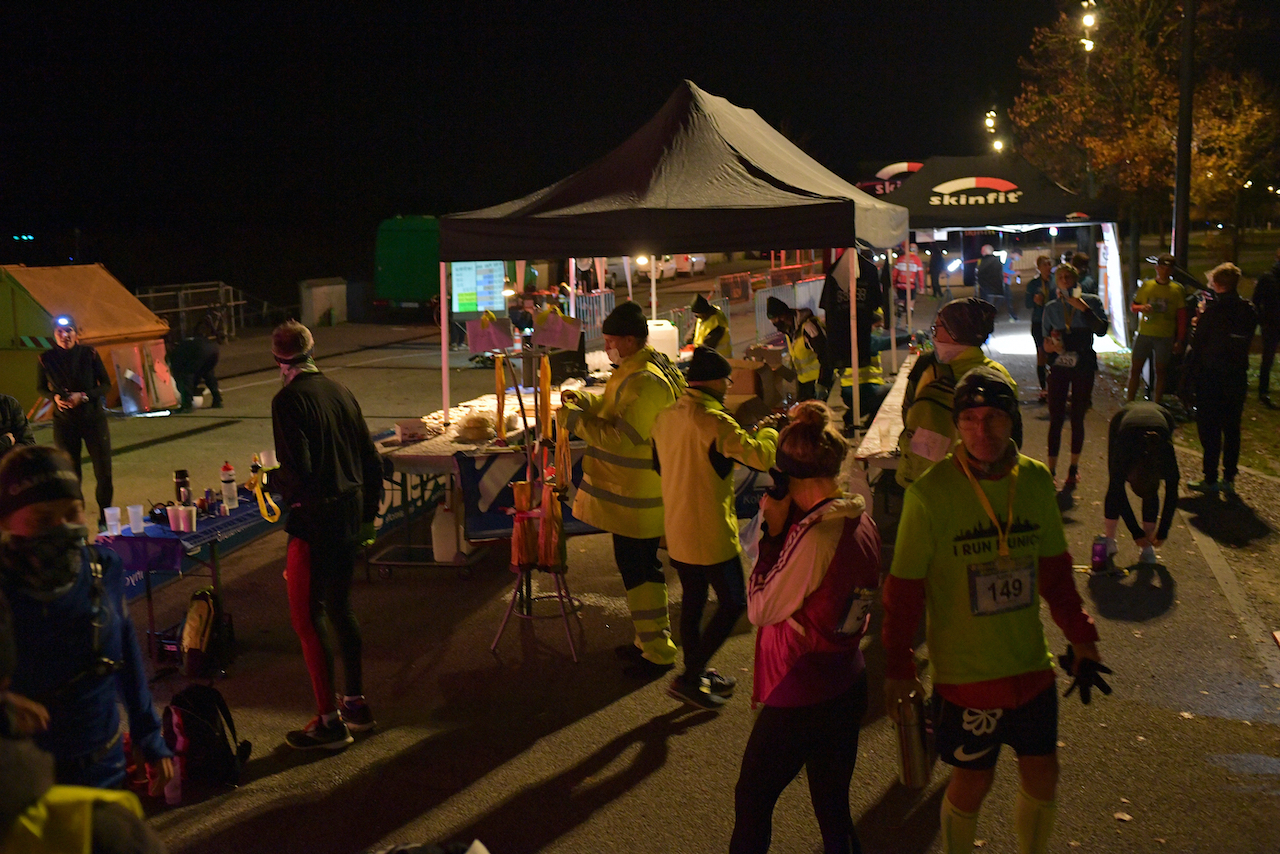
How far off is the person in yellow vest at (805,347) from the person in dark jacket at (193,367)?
8579mm

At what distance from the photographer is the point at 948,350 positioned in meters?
5.38

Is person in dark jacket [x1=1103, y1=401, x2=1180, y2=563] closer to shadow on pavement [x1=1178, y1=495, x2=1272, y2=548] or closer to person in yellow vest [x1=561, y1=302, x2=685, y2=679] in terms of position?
shadow on pavement [x1=1178, y1=495, x2=1272, y2=548]

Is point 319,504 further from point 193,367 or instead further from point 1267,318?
point 1267,318

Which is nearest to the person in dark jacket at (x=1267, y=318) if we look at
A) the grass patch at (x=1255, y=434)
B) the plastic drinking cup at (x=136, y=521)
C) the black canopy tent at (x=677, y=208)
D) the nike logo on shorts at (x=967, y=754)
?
the grass patch at (x=1255, y=434)

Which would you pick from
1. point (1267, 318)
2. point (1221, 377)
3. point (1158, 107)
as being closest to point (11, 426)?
point (1221, 377)

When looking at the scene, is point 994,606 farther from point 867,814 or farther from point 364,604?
point 364,604

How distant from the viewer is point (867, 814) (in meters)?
4.64

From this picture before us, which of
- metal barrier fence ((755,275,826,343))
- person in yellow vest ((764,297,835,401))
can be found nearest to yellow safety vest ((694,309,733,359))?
person in yellow vest ((764,297,835,401))

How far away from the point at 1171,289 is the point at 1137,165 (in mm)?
12471

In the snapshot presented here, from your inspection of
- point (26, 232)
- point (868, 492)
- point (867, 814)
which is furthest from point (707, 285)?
point (867, 814)

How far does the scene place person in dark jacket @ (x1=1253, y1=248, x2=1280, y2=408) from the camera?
14.5 m

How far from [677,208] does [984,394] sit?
5478 millimetres

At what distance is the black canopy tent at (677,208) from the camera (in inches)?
331

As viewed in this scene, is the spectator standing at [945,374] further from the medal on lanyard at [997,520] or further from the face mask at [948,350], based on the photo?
the medal on lanyard at [997,520]
